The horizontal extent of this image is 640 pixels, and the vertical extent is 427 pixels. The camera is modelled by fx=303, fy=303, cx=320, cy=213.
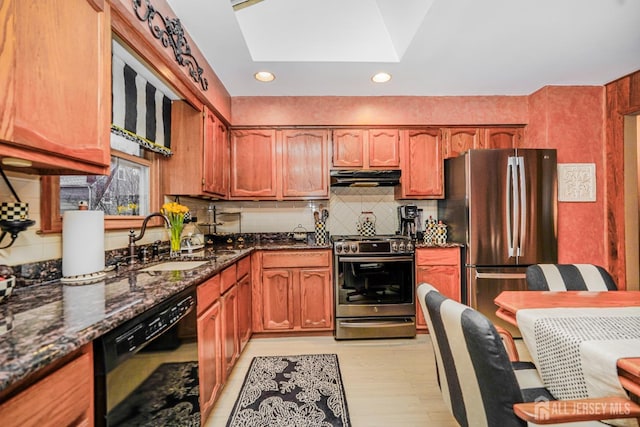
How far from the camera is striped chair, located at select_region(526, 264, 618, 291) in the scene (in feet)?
5.81

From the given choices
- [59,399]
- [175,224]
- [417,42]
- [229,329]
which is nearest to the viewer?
[59,399]

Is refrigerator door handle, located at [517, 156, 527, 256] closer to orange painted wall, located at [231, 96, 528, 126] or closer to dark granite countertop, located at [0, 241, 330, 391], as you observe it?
orange painted wall, located at [231, 96, 528, 126]

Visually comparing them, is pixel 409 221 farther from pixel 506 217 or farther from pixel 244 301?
pixel 244 301

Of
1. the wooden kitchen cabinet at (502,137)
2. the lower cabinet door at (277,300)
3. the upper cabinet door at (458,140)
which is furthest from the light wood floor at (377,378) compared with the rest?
the wooden kitchen cabinet at (502,137)

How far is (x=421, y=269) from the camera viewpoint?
303 cm

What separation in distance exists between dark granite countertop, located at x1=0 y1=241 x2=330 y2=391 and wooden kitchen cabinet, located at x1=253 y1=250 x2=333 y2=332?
1306mm

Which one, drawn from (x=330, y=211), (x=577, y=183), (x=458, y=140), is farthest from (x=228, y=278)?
(x=577, y=183)

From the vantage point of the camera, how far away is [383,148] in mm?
3348

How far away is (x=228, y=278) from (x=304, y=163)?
1.62 metres

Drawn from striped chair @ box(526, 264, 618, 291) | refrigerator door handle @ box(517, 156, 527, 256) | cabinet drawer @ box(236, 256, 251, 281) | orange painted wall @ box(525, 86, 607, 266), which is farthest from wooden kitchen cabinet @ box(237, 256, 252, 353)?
orange painted wall @ box(525, 86, 607, 266)

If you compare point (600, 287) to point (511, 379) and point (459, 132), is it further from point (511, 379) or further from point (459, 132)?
point (459, 132)

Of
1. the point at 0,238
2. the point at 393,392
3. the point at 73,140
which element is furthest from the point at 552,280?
the point at 0,238

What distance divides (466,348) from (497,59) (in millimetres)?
2602

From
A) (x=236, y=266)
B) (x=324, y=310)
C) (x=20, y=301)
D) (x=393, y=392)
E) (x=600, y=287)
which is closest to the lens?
(x=20, y=301)
